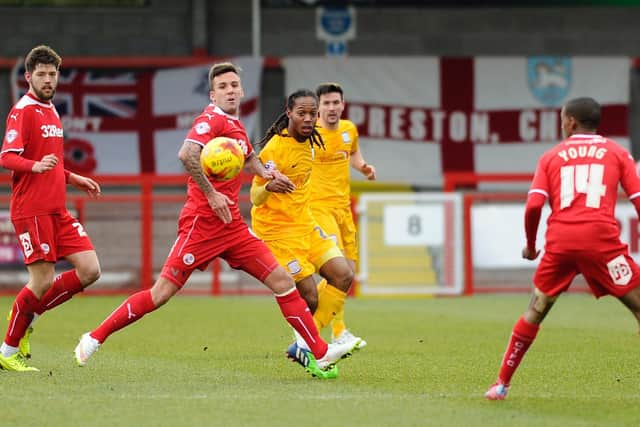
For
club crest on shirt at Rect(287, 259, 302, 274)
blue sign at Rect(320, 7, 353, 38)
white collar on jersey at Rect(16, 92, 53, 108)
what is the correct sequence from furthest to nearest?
blue sign at Rect(320, 7, 353, 38) < club crest on shirt at Rect(287, 259, 302, 274) < white collar on jersey at Rect(16, 92, 53, 108)

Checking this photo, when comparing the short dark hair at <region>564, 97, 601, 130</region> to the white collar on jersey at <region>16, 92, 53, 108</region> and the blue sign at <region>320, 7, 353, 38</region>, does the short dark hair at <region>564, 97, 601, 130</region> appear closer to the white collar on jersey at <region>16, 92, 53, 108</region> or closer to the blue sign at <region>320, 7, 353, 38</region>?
the white collar on jersey at <region>16, 92, 53, 108</region>

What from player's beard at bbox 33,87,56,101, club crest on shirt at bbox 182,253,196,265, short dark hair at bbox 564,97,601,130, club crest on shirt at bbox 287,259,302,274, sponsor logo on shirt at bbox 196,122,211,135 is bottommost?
club crest on shirt at bbox 287,259,302,274

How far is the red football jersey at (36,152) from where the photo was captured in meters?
9.35

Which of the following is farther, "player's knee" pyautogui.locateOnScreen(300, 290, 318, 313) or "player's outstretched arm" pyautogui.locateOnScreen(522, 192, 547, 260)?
"player's knee" pyautogui.locateOnScreen(300, 290, 318, 313)

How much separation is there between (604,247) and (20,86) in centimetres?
1541

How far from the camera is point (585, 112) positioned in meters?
7.79

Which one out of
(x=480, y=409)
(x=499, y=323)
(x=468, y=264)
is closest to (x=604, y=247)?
(x=480, y=409)

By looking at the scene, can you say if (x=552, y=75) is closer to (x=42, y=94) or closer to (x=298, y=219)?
(x=298, y=219)

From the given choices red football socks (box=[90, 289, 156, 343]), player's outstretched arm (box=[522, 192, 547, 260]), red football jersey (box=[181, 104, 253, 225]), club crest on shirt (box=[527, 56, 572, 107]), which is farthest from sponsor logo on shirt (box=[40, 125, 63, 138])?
club crest on shirt (box=[527, 56, 572, 107])

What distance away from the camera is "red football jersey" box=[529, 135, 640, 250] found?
7617 mm

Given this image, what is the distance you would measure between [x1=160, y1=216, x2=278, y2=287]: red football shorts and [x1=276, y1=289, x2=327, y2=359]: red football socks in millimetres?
225

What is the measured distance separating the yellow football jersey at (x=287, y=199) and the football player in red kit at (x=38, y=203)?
1.29 meters

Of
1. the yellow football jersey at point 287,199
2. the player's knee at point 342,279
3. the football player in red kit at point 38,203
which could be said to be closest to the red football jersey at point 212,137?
the yellow football jersey at point 287,199

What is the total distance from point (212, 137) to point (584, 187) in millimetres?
2540
